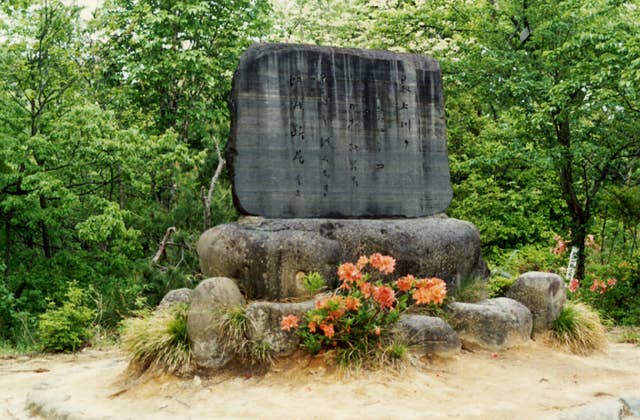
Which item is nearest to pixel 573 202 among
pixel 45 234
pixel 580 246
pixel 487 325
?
pixel 580 246

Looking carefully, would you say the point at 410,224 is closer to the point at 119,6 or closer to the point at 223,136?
the point at 223,136

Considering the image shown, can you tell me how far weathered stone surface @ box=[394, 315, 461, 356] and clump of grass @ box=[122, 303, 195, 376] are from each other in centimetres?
188

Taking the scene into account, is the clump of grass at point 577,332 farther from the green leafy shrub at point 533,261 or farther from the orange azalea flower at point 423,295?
the green leafy shrub at point 533,261

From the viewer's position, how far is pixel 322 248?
6363mm

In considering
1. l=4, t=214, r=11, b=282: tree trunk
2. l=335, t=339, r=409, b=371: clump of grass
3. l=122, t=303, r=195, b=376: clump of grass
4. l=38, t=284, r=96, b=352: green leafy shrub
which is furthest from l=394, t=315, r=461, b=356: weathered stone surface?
l=4, t=214, r=11, b=282: tree trunk

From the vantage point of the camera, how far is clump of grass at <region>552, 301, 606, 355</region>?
6.98m

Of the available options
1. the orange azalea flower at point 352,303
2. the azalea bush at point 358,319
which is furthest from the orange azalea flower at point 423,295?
the orange azalea flower at point 352,303

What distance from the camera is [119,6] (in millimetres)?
15945

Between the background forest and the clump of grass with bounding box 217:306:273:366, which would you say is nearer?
the clump of grass with bounding box 217:306:273:366

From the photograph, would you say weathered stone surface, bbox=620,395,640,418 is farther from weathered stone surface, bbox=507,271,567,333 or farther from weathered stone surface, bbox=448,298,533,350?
weathered stone surface, bbox=507,271,567,333

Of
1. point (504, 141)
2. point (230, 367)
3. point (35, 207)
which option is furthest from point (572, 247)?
point (35, 207)

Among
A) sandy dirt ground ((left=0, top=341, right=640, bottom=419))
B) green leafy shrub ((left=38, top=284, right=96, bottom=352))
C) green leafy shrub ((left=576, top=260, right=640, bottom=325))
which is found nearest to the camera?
sandy dirt ground ((left=0, top=341, right=640, bottom=419))

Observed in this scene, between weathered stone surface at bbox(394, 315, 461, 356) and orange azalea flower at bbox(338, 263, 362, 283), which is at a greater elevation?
orange azalea flower at bbox(338, 263, 362, 283)

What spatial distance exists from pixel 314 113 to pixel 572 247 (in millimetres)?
7393
